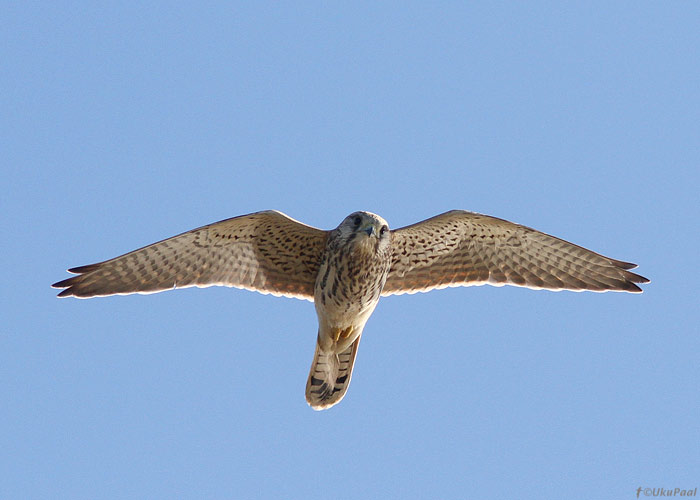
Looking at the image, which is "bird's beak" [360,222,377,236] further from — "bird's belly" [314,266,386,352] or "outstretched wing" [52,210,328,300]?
"outstretched wing" [52,210,328,300]

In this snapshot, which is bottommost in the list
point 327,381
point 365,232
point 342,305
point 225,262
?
point 327,381

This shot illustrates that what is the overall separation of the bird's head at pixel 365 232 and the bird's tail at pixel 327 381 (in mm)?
1300

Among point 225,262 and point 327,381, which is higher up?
point 225,262

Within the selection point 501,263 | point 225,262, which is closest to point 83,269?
point 225,262

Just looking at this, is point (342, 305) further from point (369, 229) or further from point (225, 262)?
point (225, 262)

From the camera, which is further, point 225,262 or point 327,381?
point 327,381

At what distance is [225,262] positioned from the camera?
9.71 m

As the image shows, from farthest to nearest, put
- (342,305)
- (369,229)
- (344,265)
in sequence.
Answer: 1. (342,305)
2. (344,265)
3. (369,229)

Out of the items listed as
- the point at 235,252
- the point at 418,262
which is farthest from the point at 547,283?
the point at 235,252

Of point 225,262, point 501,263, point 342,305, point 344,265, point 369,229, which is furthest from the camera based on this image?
point 501,263

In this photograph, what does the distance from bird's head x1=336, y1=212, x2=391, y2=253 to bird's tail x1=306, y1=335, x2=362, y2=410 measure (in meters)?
1.30

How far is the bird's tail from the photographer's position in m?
9.80

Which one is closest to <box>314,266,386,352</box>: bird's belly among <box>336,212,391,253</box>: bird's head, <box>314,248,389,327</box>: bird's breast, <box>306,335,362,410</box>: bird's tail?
<box>314,248,389,327</box>: bird's breast

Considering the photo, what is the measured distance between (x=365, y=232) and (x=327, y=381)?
76.3 inches
